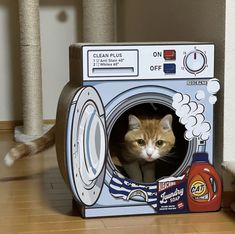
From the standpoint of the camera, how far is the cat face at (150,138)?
1.74 metres

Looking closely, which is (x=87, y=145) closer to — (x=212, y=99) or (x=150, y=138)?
(x=150, y=138)

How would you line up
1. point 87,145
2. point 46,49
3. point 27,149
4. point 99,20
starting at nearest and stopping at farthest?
point 87,145
point 27,149
point 99,20
point 46,49

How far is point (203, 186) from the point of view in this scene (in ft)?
5.67

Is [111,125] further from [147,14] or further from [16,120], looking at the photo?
[16,120]

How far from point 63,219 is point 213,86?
2.03ft

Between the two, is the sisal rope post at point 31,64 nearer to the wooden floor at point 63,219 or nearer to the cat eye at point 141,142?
the wooden floor at point 63,219

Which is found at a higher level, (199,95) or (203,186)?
(199,95)

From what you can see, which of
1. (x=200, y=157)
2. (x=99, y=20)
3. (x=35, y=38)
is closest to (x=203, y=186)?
(x=200, y=157)

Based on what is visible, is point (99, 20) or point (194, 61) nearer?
point (194, 61)

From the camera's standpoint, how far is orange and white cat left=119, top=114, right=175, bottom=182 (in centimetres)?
174

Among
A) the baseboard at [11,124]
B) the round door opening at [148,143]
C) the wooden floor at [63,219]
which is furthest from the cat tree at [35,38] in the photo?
the round door opening at [148,143]

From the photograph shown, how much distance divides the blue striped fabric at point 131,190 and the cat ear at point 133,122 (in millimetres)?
171

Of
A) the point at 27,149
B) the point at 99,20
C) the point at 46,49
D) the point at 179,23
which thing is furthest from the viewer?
the point at 46,49

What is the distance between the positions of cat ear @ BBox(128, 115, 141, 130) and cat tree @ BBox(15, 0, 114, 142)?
4.00 feet
